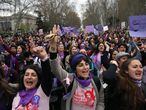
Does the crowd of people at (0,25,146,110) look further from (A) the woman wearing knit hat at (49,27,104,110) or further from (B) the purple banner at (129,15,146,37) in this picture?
(B) the purple banner at (129,15,146,37)

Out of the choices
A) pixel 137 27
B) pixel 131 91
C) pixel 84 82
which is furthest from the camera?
pixel 137 27

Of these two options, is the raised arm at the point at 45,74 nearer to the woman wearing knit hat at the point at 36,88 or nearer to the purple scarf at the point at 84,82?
the woman wearing knit hat at the point at 36,88

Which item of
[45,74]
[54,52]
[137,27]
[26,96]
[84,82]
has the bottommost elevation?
[26,96]

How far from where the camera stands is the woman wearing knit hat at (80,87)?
4.45 meters

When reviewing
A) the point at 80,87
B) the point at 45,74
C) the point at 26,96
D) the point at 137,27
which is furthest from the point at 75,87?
the point at 137,27

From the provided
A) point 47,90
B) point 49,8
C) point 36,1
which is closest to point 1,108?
point 47,90

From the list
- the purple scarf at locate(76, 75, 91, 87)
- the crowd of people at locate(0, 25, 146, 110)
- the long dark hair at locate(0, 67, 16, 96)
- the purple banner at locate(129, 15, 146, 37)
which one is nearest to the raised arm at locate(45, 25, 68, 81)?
the crowd of people at locate(0, 25, 146, 110)

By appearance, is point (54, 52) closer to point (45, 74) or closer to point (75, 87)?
point (45, 74)

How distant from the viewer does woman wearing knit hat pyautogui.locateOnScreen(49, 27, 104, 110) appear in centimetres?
445

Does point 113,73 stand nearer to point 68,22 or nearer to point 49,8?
point 49,8

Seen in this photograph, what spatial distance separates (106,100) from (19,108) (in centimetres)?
103

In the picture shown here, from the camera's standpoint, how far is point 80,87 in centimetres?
450

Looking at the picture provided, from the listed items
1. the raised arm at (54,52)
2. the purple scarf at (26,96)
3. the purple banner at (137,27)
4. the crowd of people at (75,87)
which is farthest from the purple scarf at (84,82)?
the purple banner at (137,27)

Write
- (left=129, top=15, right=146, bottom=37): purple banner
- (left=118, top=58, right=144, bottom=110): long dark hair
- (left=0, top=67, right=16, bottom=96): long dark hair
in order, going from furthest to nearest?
1. (left=129, top=15, right=146, bottom=37): purple banner
2. (left=0, top=67, right=16, bottom=96): long dark hair
3. (left=118, top=58, right=144, bottom=110): long dark hair
